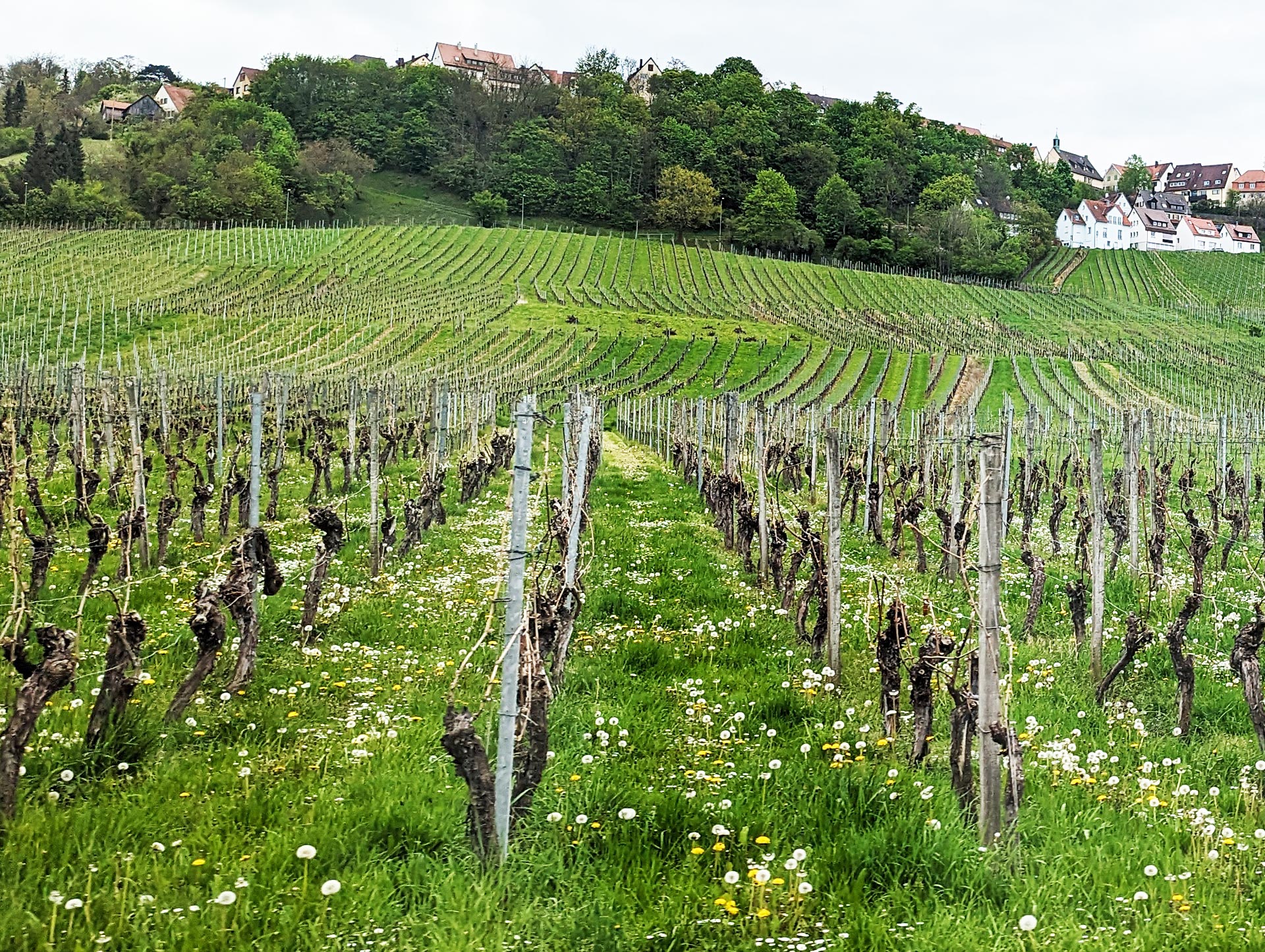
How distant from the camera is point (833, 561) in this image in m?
7.29

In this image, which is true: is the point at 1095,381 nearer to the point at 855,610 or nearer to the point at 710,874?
the point at 855,610

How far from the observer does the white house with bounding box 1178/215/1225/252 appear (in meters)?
117

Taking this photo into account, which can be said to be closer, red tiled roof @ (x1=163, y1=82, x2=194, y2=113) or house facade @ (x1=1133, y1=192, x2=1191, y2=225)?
house facade @ (x1=1133, y1=192, x2=1191, y2=225)

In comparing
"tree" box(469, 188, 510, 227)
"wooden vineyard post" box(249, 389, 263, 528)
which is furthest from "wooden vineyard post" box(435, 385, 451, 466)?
"tree" box(469, 188, 510, 227)

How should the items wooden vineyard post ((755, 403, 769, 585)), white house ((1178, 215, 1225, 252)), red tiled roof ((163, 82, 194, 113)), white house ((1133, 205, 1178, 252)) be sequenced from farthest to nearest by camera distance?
red tiled roof ((163, 82, 194, 113)) < white house ((1178, 215, 1225, 252)) < white house ((1133, 205, 1178, 252)) < wooden vineyard post ((755, 403, 769, 585))

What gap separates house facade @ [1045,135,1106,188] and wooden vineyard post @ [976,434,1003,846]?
17221 centimetres

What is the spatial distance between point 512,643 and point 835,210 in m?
103

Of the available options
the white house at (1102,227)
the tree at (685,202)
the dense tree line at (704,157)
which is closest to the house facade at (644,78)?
the dense tree line at (704,157)

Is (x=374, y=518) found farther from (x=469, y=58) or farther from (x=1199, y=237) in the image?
(x=469, y=58)

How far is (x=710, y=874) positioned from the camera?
416 cm

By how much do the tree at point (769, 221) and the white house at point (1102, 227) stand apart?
41.8m

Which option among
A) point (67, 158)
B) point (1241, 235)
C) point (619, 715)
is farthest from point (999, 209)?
point (619, 715)

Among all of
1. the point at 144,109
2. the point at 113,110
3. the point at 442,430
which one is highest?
the point at 144,109

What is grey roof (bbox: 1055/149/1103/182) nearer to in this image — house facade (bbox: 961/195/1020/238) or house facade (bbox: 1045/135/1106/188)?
house facade (bbox: 1045/135/1106/188)
